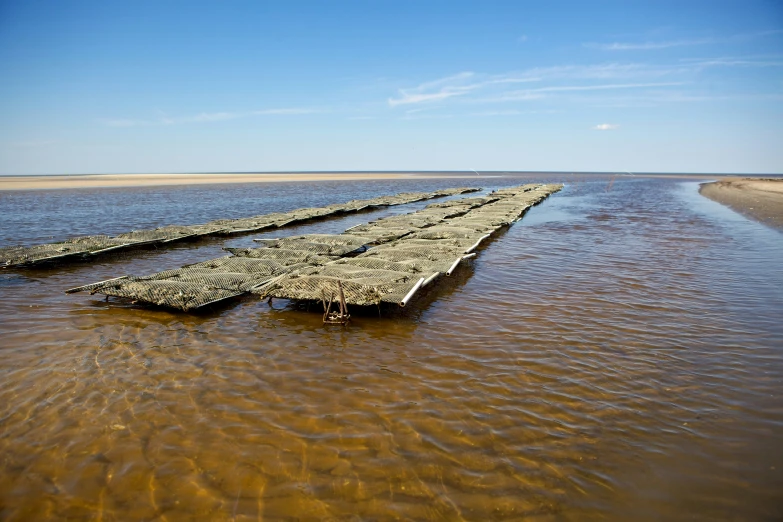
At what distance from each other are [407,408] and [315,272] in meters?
4.94

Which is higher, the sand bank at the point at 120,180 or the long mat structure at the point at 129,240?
the sand bank at the point at 120,180

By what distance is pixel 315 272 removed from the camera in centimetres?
938

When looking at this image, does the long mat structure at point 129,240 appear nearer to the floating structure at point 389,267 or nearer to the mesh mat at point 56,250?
the mesh mat at point 56,250

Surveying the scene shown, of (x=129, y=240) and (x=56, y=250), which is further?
(x=129, y=240)

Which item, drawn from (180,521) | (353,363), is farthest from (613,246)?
(180,521)

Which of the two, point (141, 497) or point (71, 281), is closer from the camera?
point (141, 497)

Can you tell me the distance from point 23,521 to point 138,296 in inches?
203

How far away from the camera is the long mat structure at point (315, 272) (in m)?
8.00

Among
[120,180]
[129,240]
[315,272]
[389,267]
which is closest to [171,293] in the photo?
[315,272]

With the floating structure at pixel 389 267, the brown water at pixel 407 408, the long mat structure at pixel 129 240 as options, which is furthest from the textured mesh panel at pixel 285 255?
the long mat structure at pixel 129 240

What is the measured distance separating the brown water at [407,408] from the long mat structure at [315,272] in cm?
39

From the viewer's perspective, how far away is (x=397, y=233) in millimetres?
15484

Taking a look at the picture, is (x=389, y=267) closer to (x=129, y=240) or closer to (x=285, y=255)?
(x=285, y=255)

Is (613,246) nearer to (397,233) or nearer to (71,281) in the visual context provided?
(397,233)
